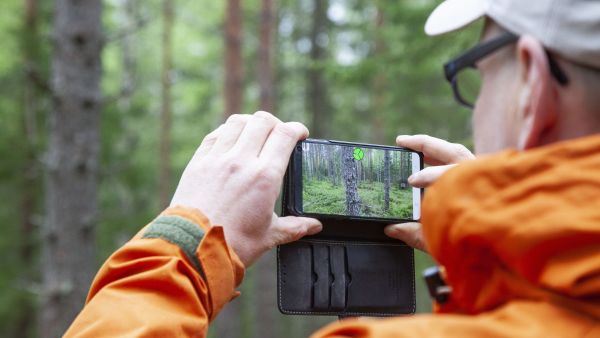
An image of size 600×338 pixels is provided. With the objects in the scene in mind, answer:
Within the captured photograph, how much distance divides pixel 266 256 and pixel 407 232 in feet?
47.9

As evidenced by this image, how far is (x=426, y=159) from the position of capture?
243 cm

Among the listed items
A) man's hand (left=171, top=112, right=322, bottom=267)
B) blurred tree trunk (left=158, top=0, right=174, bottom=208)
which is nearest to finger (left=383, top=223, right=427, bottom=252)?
man's hand (left=171, top=112, right=322, bottom=267)

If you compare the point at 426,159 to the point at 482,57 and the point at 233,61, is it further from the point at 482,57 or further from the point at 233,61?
the point at 233,61

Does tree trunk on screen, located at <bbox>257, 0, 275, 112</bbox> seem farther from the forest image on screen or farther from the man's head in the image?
the man's head

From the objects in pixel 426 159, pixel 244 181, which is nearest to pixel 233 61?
pixel 426 159

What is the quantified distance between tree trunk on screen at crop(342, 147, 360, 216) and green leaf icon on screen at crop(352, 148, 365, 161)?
1cm

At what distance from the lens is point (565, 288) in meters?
1.09

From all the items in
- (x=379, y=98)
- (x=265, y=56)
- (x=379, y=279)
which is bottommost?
(x=379, y=279)

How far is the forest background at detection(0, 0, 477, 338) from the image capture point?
266 inches

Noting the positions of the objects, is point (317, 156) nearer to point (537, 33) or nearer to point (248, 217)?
point (248, 217)

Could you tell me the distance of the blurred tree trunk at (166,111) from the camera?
20.7 m

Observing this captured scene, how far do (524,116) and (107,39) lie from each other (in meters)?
5.98

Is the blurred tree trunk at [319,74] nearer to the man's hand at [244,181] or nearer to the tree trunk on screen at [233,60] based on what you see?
the tree trunk on screen at [233,60]

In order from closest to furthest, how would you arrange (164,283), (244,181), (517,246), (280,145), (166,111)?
(517,246) → (164,283) → (244,181) → (280,145) → (166,111)
